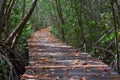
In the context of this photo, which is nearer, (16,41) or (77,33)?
(16,41)

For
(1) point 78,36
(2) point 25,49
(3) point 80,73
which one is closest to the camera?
(3) point 80,73

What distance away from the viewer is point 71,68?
504 cm

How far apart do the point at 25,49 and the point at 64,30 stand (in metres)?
3.85

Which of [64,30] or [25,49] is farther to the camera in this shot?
[64,30]

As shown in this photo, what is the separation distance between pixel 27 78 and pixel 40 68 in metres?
0.86

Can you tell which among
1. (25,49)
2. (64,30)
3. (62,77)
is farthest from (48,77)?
(64,30)

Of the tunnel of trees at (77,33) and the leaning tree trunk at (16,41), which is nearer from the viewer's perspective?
the tunnel of trees at (77,33)

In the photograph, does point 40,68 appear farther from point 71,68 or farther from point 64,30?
point 64,30

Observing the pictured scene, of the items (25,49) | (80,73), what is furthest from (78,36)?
(80,73)

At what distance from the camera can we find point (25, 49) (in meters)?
9.97

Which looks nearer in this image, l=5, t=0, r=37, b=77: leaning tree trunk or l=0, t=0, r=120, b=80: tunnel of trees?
l=0, t=0, r=120, b=80: tunnel of trees

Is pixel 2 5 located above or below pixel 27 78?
above

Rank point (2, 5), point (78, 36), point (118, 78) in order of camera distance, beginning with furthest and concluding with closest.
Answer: point (78, 36), point (118, 78), point (2, 5)

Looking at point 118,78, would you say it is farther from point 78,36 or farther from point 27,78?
point 78,36
